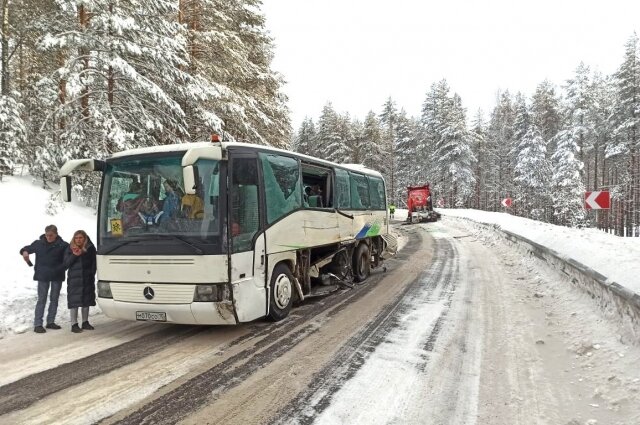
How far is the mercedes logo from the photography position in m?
5.73

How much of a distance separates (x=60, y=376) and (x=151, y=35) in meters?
12.2

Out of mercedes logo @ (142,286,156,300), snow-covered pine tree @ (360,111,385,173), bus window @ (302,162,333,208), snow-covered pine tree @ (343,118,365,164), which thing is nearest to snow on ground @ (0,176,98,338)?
mercedes logo @ (142,286,156,300)

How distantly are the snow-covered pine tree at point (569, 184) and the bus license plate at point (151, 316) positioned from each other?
4275cm

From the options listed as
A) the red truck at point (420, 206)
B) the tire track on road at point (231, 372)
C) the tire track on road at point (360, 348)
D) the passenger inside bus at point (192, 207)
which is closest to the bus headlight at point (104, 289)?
the passenger inside bus at point (192, 207)

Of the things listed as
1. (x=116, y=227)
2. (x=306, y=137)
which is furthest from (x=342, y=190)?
(x=306, y=137)

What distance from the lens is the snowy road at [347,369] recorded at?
3.73 meters

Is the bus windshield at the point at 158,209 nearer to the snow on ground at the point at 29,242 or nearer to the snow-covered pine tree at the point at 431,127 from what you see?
the snow on ground at the point at 29,242

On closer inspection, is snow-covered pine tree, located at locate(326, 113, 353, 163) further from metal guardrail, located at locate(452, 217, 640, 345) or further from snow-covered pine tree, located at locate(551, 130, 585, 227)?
metal guardrail, located at locate(452, 217, 640, 345)

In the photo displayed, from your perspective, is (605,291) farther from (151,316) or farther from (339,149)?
(339,149)

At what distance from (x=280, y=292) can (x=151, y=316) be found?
6.60ft

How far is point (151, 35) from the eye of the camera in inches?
541

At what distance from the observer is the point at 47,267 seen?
6.37 metres

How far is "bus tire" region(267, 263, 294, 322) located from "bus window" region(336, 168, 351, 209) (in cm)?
297

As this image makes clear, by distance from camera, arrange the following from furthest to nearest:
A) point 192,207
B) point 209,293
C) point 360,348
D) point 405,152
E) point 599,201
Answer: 1. point 405,152
2. point 599,201
3. point 192,207
4. point 209,293
5. point 360,348
